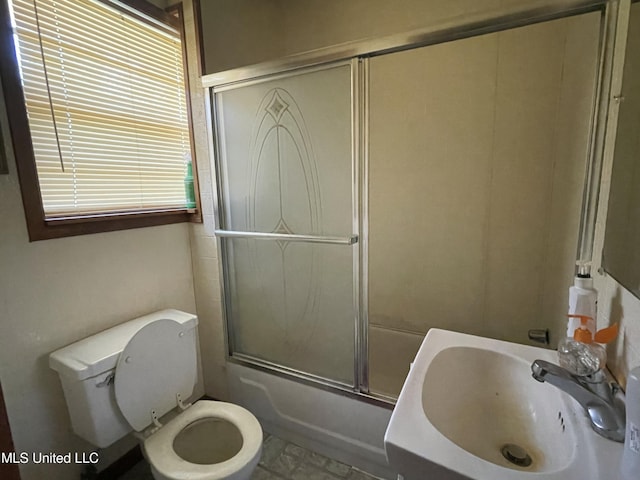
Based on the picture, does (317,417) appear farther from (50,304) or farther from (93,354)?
(50,304)

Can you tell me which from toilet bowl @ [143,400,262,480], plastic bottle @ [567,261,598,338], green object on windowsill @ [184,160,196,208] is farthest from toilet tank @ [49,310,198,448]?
plastic bottle @ [567,261,598,338]

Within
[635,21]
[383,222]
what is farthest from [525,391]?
[383,222]

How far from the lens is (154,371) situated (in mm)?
1372

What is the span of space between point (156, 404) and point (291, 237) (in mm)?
954

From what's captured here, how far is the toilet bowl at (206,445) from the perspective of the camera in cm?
114

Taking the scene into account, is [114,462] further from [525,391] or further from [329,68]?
[329,68]

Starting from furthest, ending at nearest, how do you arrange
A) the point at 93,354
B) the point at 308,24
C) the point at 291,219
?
the point at 308,24, the point at 291,219, the point at 93,354

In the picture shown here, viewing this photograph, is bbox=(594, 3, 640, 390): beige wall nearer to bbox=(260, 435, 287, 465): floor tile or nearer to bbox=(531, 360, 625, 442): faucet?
bbox=(531, 360, 625, 442): faucet

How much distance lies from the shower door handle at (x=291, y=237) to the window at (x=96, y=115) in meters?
0.26

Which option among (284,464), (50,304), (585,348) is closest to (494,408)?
(585,348)

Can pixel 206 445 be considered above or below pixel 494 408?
below

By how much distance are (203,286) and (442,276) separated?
58.0 inches

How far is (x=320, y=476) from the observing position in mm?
1554

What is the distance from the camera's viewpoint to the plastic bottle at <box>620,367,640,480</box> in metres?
0.52
